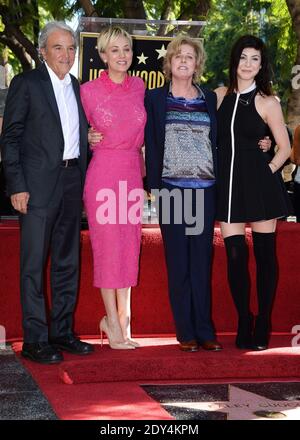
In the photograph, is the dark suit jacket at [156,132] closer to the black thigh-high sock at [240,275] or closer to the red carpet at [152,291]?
the black thigh-high sock at [240,275]

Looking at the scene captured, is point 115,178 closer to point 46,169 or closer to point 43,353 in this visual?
point 46,169

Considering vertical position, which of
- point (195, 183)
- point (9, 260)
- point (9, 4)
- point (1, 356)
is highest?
point (9, 4)

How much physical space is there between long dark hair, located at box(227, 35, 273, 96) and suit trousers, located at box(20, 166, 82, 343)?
1124mm

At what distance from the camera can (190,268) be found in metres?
6.09

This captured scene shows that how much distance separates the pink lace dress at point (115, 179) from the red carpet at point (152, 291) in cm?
64

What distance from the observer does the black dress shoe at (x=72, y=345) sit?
6.01 meters

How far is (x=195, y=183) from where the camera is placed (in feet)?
19.6

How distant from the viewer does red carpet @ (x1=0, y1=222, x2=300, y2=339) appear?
663 centimetres

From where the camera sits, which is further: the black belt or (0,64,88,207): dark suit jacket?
the black belt

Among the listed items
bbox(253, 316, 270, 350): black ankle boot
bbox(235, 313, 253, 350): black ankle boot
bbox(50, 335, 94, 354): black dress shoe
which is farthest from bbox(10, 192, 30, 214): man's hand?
bbox(253, 316, 270, 350): black ankle boot

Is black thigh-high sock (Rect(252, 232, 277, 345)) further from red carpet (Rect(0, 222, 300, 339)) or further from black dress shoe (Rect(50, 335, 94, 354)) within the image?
black dress shoe (Rect(50, 335, 94, 354))
